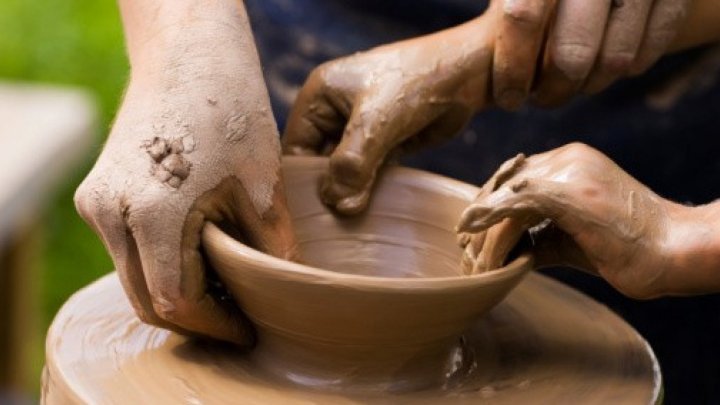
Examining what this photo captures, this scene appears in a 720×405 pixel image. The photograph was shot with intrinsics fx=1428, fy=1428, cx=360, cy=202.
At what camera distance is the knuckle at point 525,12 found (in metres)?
1.63

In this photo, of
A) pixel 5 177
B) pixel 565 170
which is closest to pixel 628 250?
pixel 565 170

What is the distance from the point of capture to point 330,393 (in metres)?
1.49

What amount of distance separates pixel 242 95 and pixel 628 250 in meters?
0.44

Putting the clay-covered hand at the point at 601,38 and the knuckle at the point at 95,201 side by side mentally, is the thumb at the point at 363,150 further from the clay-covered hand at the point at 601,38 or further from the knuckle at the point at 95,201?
the knuckle at the point at 95,201

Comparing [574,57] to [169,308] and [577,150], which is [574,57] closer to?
[577,150]

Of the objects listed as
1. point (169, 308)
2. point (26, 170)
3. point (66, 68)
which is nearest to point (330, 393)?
point (169, 308)

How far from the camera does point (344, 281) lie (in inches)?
54.7

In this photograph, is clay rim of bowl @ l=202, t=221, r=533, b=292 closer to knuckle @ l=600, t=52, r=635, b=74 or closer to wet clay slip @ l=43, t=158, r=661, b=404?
wet clay slip @ l=43, t=158, r=661, b=404

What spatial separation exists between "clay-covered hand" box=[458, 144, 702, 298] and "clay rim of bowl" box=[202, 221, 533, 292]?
0.19 ft

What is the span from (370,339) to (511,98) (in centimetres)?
43

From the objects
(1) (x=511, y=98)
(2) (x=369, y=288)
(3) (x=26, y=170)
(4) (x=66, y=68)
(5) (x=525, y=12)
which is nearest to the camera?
(2) (x=369, y=288)

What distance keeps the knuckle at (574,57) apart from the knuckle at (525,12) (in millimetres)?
49

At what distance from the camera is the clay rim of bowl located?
139 cm

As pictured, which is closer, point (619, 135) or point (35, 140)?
point (619, 135)
